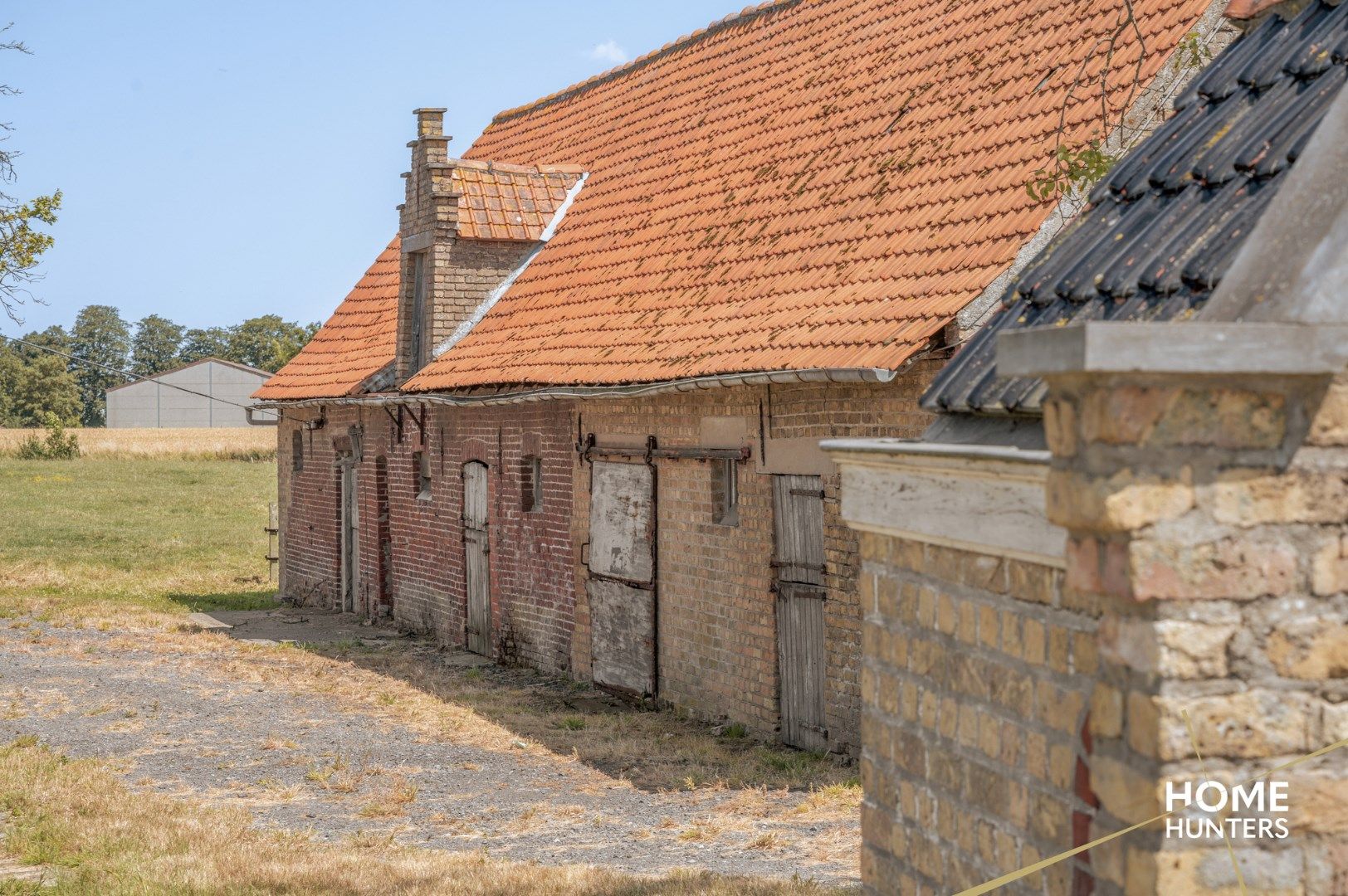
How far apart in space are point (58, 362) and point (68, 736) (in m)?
106

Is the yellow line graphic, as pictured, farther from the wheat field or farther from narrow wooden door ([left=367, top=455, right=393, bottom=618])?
the wheat field

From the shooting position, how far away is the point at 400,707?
1436 centimetres

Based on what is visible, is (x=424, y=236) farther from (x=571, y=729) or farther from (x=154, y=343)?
(x=154, y=343)

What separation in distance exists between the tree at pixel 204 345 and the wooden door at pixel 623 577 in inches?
5164

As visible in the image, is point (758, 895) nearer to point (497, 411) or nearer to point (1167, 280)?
point (1167, 280)

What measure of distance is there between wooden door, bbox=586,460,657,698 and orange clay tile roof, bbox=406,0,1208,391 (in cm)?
108

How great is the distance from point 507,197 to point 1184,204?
15.1 m

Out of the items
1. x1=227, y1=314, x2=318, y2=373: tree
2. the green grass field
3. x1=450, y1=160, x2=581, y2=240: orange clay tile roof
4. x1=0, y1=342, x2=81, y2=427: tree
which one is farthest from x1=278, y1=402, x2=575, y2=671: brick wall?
x1=227, y1=314, x2=318, y2=373: tree

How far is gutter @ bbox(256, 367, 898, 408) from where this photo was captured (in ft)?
32.9

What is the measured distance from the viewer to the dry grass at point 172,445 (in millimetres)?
62781

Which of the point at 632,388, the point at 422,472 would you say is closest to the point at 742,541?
the point at 632,388

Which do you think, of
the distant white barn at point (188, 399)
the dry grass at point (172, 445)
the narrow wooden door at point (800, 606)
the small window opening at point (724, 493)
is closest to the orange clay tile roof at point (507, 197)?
the small window opening at point (724, 493)

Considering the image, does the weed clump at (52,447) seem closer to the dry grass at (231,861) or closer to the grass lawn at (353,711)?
the grass lawn at (353,711)

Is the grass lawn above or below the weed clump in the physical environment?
below
